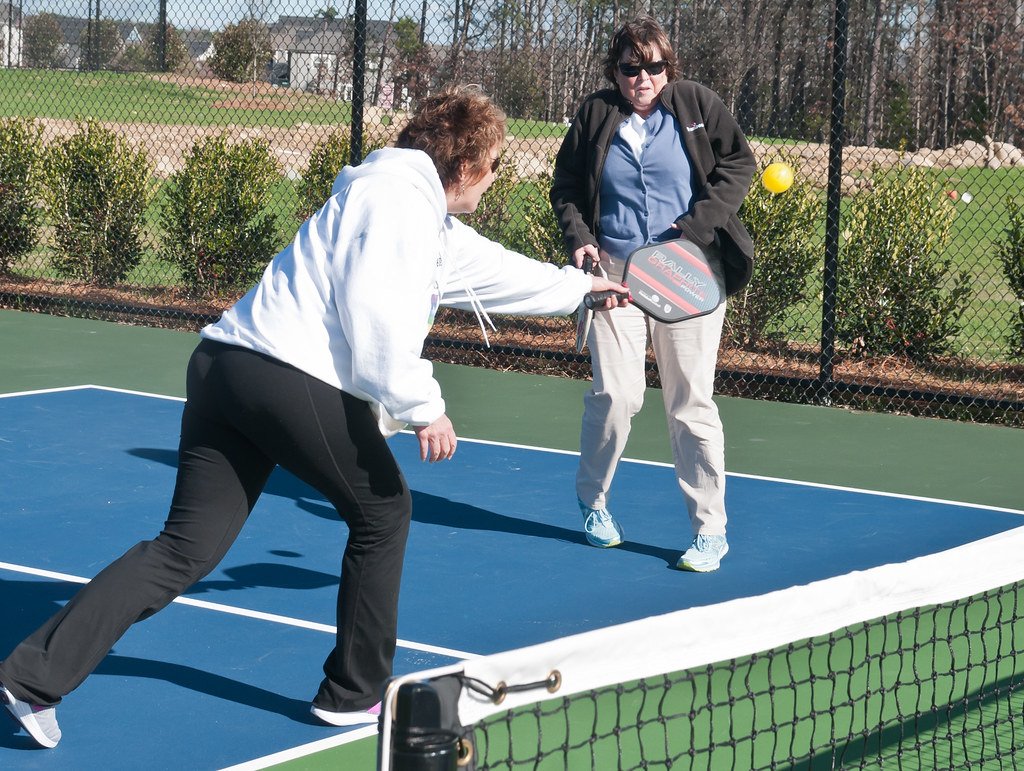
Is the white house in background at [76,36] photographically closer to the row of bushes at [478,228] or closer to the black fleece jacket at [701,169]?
the row of bushes at [478,228]

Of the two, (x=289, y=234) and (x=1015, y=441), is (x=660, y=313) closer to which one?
(x=1015, y=441)

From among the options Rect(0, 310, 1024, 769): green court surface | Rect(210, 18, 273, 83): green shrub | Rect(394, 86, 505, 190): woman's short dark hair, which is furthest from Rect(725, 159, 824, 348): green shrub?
Rect(210, 18, 273, 83): green shrub

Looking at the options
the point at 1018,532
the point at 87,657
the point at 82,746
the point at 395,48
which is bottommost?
the point at 82,746

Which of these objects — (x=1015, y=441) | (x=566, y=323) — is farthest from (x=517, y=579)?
(x=566, y=323)

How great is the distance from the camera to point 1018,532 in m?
3.48

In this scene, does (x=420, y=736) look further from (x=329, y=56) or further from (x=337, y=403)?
(x=329, y=56)

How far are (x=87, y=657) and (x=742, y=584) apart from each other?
8.30 ft

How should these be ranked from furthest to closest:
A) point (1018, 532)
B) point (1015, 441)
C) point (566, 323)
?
point (566, 323) → point (1015, 441) → point (1018, 532)

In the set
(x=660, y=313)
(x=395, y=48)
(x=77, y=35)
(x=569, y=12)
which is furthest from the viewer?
(x=77, y=35)

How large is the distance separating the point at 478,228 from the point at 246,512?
826 cm

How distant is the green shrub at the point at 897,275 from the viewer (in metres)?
9.46

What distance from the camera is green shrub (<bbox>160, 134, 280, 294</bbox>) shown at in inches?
478

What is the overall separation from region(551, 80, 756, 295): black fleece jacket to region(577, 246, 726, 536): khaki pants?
0.12 meters

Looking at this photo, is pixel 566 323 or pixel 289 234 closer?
pixel 566 323
